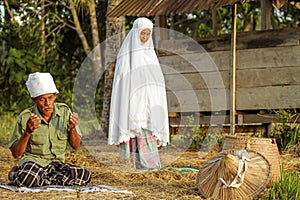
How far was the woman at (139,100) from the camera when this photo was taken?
771cm

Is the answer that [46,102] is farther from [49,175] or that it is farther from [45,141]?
[49,175]

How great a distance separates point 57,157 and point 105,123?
5.09 meters

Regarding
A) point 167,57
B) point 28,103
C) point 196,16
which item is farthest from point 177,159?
point 196,16

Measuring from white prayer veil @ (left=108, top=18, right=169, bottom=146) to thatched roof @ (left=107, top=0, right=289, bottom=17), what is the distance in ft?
2.14

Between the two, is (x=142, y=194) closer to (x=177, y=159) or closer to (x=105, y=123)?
(x=177, y=159)

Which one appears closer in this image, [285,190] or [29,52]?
[285,190]

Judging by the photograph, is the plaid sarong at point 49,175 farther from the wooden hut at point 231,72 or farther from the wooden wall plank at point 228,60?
the wooden wall plank at point 228,60

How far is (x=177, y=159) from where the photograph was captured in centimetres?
875

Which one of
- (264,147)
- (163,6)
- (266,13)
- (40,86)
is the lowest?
(264,147)

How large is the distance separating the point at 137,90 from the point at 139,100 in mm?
142

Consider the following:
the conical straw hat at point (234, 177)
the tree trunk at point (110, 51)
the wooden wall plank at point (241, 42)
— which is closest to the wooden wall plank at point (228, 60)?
the wooden wall plank at point (241, 42)

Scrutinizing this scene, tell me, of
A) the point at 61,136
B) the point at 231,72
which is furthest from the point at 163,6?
the point at 61,136

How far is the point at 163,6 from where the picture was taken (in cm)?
843

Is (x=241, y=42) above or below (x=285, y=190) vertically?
above
